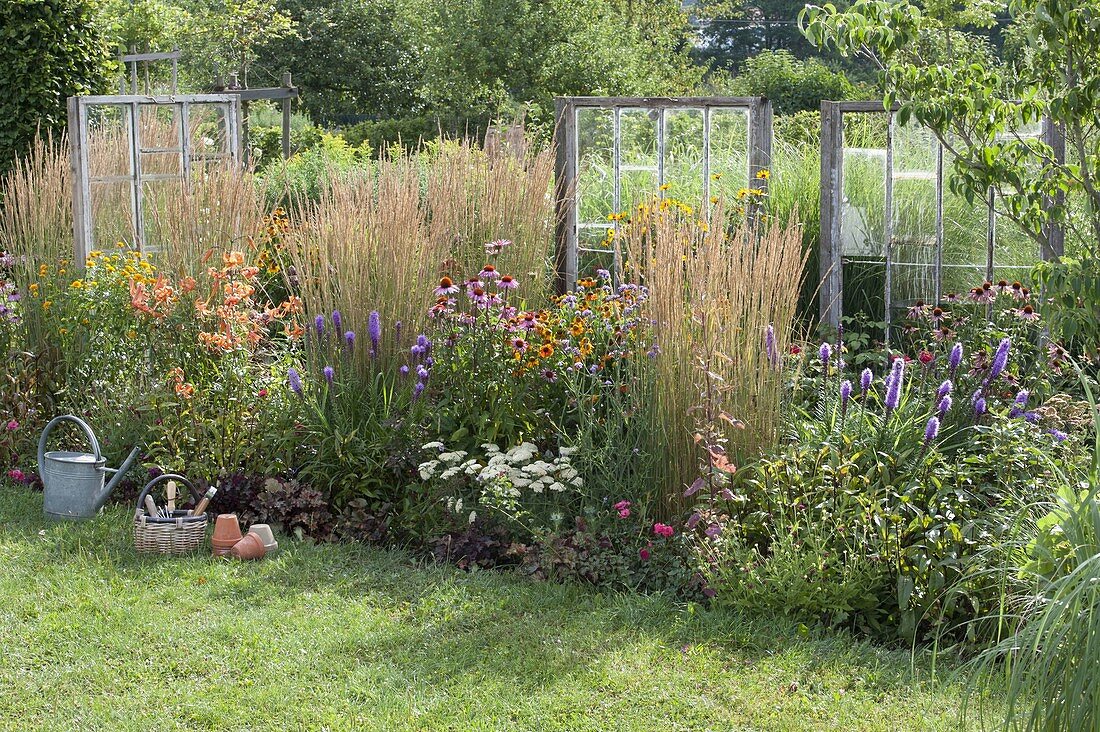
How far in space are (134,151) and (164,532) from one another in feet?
9.49

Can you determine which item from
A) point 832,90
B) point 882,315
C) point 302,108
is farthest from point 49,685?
point 302,108

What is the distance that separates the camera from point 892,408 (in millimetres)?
Result: 3699

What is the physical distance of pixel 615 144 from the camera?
638 cm

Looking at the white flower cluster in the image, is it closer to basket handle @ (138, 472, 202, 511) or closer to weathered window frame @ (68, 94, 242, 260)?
basket handle @ (138, 472, 202, 511)

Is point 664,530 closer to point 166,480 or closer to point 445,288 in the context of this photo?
point 445,288

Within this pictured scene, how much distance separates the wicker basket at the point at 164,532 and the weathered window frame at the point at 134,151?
194cm

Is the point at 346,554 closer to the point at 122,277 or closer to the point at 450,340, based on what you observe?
the point at 450,340

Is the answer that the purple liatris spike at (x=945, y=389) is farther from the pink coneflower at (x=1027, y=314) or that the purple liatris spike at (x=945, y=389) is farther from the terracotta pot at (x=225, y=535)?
the terracotta pot at (x=225, y=535)

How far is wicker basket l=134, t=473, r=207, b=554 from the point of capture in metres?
4.04

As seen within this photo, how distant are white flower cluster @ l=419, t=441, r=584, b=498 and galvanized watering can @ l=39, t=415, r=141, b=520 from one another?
1216 millimetres

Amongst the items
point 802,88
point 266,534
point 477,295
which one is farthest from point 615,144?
point 802,88

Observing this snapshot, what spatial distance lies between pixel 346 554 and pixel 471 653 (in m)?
0.91

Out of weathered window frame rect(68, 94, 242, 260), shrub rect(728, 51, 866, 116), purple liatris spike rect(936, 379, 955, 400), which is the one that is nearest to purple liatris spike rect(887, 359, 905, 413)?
purple liatris spike rect(936, 379, 955, 400)

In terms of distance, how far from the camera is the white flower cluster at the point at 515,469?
388 centimetres
